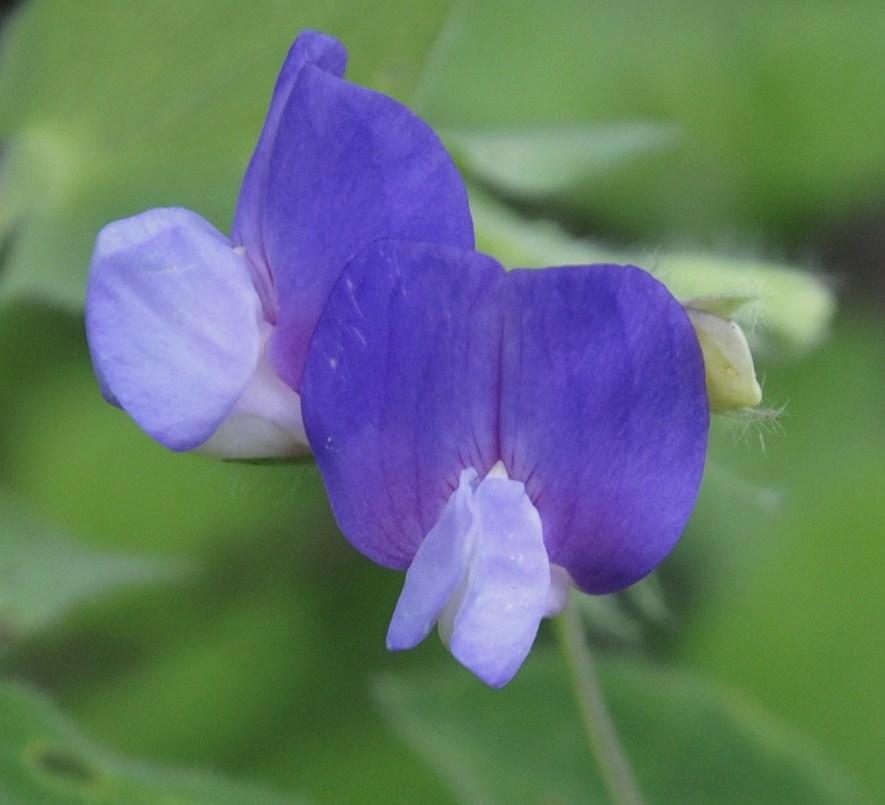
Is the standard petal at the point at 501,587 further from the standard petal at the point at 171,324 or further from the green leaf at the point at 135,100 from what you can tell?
the green leaf at the point at 135,100

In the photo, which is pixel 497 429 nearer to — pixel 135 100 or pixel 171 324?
pixel 171 324

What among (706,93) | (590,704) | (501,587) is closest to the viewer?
Answer: (501,587)

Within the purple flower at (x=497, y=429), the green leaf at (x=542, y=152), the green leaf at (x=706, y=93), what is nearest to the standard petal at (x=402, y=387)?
the purple flower at (x=497, y=429)

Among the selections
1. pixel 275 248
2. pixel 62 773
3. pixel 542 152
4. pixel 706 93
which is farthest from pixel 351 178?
pixel 706 93

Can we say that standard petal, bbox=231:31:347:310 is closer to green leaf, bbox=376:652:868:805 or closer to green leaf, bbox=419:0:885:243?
green leaf, bbox=376:652:868:805

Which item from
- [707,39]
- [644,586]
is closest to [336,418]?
[644,586]

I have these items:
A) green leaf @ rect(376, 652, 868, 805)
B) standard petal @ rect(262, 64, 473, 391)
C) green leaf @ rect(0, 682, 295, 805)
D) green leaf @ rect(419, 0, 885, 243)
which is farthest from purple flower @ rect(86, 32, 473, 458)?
green leaf @ rect(419, 0, 885, 243)
